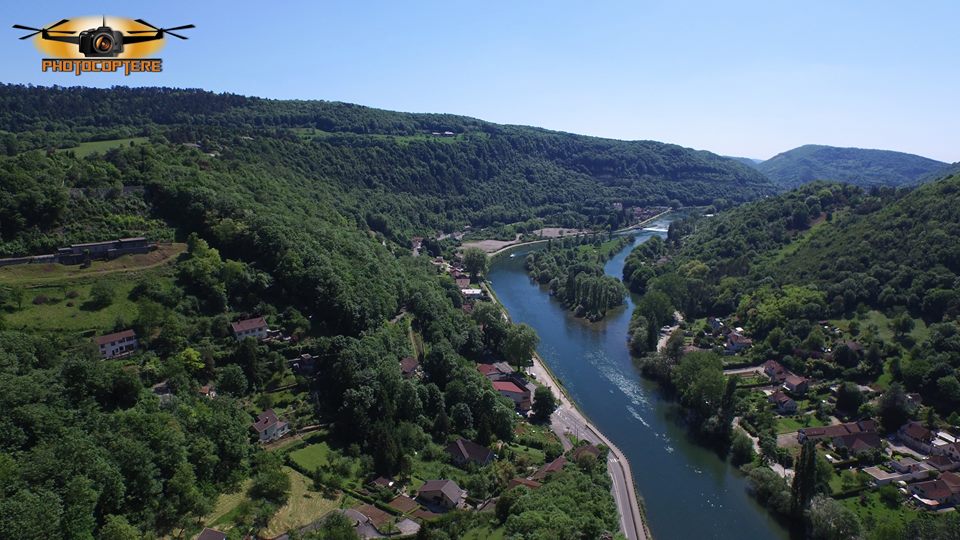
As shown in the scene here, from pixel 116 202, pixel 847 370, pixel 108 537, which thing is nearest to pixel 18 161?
pixel 116 202

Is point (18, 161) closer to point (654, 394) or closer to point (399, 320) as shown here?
point (399, 320)

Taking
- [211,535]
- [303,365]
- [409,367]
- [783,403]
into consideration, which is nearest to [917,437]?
[783,403]

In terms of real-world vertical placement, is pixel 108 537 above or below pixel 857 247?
below

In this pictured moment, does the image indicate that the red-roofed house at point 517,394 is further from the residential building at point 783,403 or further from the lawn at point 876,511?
the lawn at point 876,511

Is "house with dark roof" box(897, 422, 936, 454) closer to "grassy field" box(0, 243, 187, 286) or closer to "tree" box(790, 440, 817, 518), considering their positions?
"tree" box(790, 440, 817, 518)

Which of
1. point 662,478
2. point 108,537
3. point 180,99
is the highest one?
point 180,99

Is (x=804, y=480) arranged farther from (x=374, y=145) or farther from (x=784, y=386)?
(x=374, y=145)
